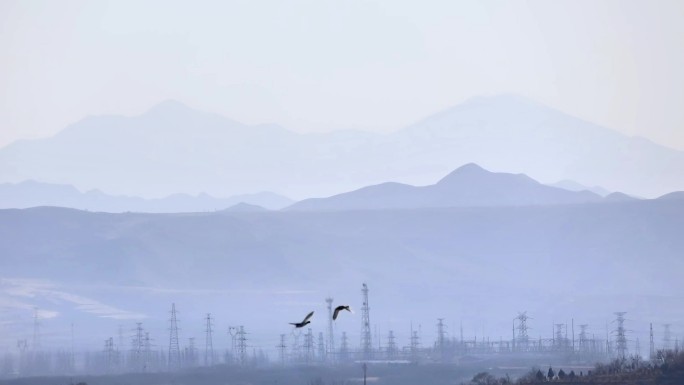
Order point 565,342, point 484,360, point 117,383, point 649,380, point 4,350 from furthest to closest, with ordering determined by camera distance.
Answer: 1. point 4,350
2. point 565,342
3. point 484,360
4. point 117,383
5. point 649,380

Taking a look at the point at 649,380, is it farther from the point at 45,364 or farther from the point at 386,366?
the point at 45,364

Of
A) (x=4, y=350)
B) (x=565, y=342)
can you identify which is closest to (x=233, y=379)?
(x=565, y=342)

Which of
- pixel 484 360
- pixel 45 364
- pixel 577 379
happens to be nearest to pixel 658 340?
pixel 484 360

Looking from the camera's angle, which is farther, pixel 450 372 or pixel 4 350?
pixel 4 350

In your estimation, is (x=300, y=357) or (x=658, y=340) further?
(x=658, y=340)

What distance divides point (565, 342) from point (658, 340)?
114 ft

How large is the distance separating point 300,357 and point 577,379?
69.0 m

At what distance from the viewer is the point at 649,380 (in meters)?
93.4

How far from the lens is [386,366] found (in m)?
146

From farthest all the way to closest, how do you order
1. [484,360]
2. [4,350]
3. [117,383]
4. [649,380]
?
[4,350], [484,360], [117,383], [649,380]

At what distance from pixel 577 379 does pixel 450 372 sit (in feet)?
134

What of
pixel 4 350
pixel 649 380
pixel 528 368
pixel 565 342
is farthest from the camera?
pixel 4 350

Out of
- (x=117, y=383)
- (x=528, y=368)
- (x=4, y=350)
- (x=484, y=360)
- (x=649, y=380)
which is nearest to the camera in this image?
(x=649, y=380)

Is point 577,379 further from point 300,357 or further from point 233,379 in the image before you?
point 300,357
